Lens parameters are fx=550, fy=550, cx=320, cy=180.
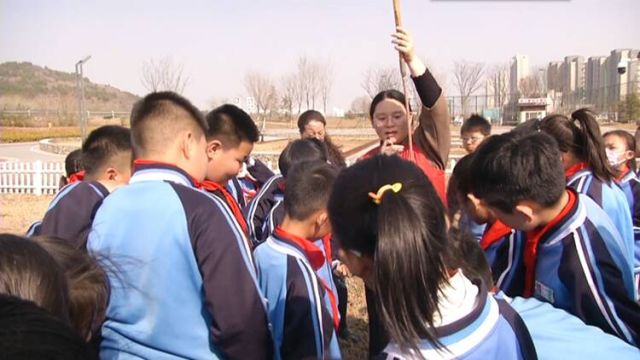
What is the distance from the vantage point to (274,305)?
2264 millimetres

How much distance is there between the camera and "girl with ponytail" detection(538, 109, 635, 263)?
8.79ft

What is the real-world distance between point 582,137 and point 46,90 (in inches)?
4587

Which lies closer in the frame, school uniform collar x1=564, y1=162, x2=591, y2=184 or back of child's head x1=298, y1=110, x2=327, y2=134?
school uniform collar x1=564, y1=162, x2=591, y2=184

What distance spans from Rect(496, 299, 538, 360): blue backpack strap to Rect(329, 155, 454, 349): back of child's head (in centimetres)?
20

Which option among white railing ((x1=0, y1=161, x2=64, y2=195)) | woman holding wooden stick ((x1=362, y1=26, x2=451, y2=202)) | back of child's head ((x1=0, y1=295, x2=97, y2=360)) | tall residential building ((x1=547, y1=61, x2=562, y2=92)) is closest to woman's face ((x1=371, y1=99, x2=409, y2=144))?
woman holding wooden stick ((x1=362, y1=26, x2=451, y2=202))

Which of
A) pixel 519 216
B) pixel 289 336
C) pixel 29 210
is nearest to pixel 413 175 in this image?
pixel 519 216

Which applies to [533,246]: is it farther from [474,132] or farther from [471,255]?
[474,132]

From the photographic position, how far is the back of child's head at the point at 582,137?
2.91 metres

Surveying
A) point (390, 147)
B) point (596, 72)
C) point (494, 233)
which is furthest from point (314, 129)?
point (596, 72)

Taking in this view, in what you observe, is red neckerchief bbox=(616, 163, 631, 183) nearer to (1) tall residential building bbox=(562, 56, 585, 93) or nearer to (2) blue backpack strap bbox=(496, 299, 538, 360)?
(2) blue backpack strap bbox=(496, 299, 538, 360)

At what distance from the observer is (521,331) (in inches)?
56.7

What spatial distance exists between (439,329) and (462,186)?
90cm

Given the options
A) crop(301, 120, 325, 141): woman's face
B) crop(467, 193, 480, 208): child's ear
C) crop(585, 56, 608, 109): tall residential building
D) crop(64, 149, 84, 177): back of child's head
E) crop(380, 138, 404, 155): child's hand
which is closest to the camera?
crop(467, 193, 480, 208): child's ear

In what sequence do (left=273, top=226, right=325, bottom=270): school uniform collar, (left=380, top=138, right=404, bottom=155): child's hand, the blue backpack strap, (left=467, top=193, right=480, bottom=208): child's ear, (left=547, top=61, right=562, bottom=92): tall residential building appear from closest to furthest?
the blue backpack strap, (left=467, top=193, right=480, bottom=208): child's ear, (left=273, top=226, right=325, bottom=270): school uniform collar, (left=380, top=138, right=404, bottom=155): child's hand, (left=547, top=61, right=562, bottom=92): tall residential building
